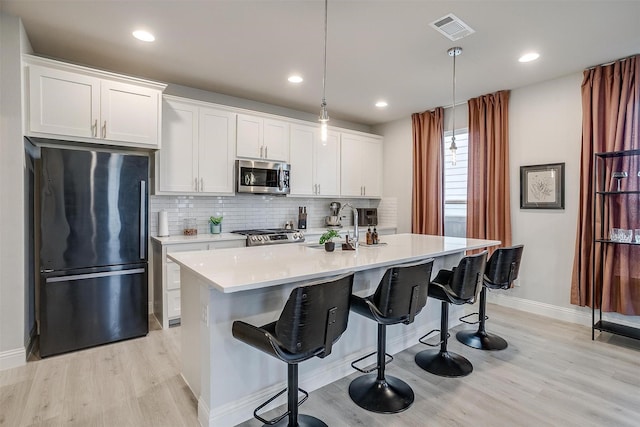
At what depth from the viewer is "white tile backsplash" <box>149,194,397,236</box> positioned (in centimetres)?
400

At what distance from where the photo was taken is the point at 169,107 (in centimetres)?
369

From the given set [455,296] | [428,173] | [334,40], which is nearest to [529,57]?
[334,40]

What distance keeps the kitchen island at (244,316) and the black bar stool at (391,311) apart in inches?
8.4

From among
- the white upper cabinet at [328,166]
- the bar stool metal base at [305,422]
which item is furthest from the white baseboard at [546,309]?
the bar stool metal base at [305,422]

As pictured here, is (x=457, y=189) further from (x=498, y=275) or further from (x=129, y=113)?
(x=129, y=113)

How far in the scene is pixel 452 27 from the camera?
267cm

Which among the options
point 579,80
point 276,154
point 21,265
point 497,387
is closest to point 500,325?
point 497,387

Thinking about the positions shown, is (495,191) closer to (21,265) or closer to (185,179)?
(185,179)

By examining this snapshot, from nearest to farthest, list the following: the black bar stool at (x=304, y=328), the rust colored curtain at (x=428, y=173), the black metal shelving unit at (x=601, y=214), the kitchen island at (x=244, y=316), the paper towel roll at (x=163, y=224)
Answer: the black bar stool at (x=304, y=328) < the kitchen island at (x=244, y=316) < the black metal shelving unit at (x=601, y=214) < the paper towel roll at (x=163, y=224) < the rust colored curtain at (x=428, y=173)

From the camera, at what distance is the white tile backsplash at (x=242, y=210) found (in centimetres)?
400

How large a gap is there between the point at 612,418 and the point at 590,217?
7.17 ft

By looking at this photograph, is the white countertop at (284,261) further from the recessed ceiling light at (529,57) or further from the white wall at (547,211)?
the recessed ceiling light at (529,57)

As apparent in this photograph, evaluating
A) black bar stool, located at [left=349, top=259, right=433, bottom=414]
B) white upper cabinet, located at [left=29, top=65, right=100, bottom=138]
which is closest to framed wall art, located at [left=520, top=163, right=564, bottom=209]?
black bar stool, located at [left=349, top=259, right=433, bottom=414]

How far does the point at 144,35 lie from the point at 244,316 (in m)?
2.53
